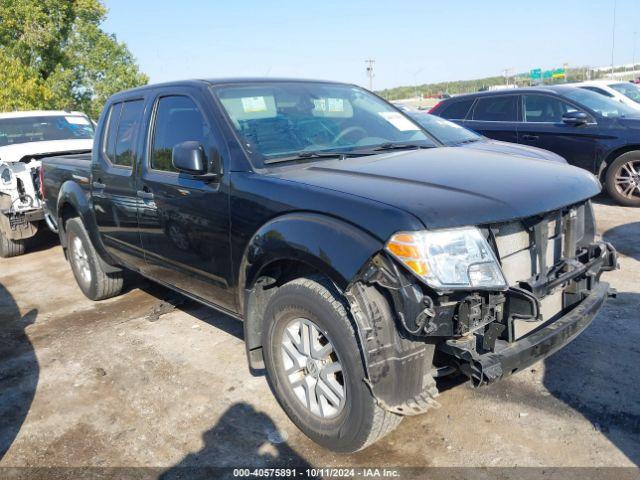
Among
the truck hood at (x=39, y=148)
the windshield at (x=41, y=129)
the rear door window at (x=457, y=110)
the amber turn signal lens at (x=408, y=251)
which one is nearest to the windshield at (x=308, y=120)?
the amber turn signal lens at (x=408, y=251)

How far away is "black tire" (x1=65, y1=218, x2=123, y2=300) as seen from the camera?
523 centimetres

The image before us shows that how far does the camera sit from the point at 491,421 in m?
3.04

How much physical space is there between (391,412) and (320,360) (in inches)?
17.7

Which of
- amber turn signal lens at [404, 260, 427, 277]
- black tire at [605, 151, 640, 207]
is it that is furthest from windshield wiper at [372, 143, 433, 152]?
black tire at [605, 151, 640, 207]

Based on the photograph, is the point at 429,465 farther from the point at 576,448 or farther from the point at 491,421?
the point at 576,448

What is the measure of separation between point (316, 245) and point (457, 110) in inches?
302

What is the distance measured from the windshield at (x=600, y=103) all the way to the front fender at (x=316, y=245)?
6891 millimetres

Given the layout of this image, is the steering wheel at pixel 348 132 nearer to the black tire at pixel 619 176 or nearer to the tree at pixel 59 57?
the black tire at pixel 619 176

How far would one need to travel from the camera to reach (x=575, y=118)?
306 inches

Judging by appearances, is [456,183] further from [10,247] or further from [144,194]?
[10,247]

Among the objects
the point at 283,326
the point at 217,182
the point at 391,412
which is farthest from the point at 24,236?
the point at 391,412

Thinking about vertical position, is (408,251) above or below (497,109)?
below

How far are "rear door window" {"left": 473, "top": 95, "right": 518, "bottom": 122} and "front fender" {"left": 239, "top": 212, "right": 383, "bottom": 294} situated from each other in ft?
22.8

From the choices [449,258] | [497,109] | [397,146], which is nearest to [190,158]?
[397,146]
